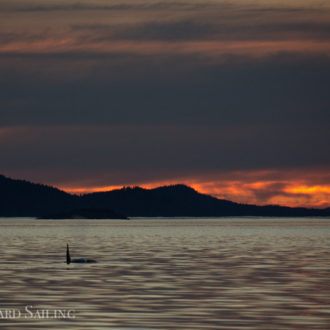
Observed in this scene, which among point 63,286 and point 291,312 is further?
point 63,286

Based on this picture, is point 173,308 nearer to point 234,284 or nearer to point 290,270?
point 234,284

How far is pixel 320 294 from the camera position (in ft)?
166

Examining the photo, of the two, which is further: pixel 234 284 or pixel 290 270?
pixel 290 270

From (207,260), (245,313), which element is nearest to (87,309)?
(245,313)

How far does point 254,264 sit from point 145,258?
13.6 m

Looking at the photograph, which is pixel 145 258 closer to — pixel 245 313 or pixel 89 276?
pixel 89 276

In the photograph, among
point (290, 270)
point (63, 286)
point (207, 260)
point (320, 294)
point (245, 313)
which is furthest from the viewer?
point (207, 260)

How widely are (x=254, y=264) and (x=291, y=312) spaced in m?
35.3

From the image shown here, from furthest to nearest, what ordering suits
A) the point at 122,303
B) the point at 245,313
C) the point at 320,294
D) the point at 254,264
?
the point at 254,264, the point at 320,294, the point at 122,303, the point at 245,313

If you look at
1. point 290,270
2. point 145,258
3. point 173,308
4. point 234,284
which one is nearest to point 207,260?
point 145,258

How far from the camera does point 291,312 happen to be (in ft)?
140

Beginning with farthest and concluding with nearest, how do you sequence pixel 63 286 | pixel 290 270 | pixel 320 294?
Answer: pixel 290 270 → pixel 63 286 → pixel 320 294

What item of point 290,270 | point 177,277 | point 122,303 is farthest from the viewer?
point 290,270

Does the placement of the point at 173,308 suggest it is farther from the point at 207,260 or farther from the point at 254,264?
the point at 207,260
